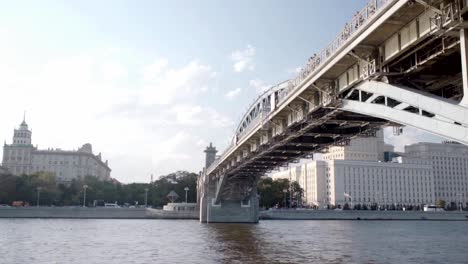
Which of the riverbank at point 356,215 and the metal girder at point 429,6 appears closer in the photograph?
the metal girder at point 429,6

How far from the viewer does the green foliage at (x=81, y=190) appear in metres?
102

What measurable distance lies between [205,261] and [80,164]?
13627 cm

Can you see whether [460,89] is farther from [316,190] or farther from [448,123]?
[316,190]

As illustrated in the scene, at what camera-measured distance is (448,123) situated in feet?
46.0

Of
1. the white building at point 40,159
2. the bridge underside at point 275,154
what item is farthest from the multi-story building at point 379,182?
the bridge underside at point 275,154

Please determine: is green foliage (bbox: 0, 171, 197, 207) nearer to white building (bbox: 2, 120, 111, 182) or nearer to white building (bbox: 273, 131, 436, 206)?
white building (bbox: 2, 120, 111, 182)

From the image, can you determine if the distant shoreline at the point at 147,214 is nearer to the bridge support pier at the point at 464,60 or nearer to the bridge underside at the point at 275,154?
the bridge underside at the point at 275,154

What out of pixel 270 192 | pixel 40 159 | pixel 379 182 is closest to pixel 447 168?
pixel 379 182

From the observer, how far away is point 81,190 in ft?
373

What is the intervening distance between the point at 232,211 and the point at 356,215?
3954 centimetres

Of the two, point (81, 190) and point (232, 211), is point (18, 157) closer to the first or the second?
point (81, 190)

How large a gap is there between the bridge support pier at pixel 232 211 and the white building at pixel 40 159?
84496 mm

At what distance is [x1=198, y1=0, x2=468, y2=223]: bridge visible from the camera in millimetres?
14052

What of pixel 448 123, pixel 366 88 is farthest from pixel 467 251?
pixel 448 123
